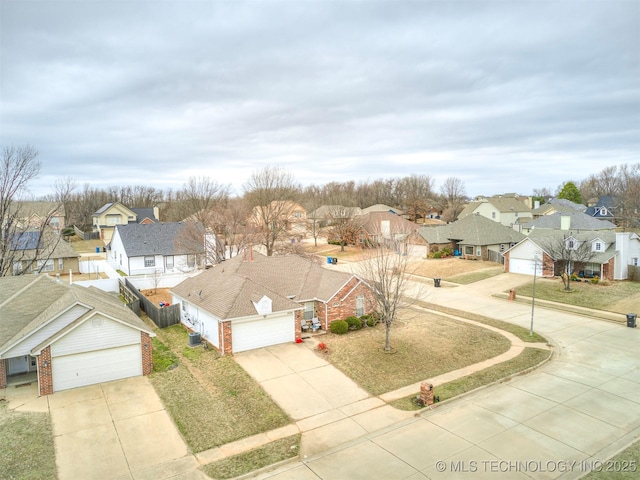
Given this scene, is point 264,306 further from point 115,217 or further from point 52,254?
point 115,217

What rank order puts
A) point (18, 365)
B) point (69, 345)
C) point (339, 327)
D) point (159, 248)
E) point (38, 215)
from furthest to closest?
point (38, 215) → point (159, 248) → point (339, 327) → point (18, 365) → point (69, 345)

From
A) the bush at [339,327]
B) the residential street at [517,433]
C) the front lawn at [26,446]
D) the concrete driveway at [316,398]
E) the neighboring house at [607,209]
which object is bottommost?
the residential street at [517,433]

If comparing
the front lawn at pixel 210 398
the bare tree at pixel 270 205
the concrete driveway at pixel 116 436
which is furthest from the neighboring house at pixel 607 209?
the concrete driveway at pixel 116 436

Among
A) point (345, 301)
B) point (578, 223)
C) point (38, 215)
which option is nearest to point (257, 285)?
point (345, 301)

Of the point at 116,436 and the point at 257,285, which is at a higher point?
the point at 257,285

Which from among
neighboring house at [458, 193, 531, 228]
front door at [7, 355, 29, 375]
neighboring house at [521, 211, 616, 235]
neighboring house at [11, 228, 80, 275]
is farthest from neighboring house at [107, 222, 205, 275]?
neighboring house at [458, 193, 531, 228]

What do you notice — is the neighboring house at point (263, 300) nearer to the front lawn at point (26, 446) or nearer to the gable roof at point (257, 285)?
the gable roof at point (257, 285)

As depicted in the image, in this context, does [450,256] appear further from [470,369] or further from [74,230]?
[74,230]
